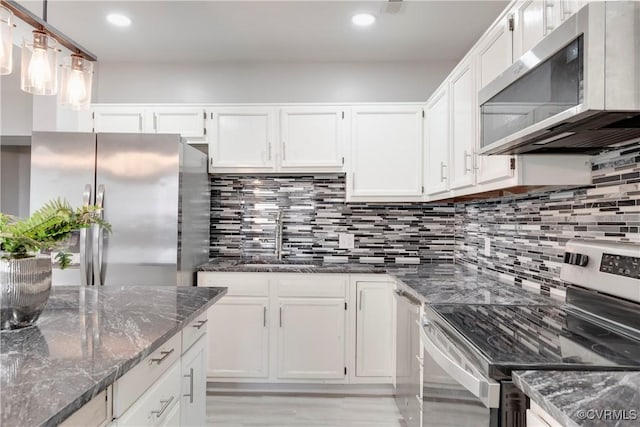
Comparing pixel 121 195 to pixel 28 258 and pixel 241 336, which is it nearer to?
pixel 241 336

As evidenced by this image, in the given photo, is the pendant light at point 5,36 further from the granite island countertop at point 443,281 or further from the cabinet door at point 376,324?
the cabinet door at point 376,324

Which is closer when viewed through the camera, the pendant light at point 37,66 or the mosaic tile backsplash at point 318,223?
the pendant light at point 37,66

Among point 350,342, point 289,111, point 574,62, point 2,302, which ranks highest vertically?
point 289,111

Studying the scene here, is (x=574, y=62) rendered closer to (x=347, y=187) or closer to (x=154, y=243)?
(x=347, y=187)

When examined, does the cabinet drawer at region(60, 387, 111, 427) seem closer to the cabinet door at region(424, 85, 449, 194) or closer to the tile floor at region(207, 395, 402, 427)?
the tile floor at region(207, 395, 402, 427)

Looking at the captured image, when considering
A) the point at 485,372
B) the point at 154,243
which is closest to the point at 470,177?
the point at 485,372

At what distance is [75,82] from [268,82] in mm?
1949

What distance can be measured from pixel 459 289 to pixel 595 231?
0.67 metres

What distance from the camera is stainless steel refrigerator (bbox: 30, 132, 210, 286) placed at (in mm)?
2500

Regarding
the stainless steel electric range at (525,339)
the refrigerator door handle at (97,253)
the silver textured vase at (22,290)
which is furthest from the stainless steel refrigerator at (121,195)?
the stainless steel electric range at (525,339)

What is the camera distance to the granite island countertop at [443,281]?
1779mm

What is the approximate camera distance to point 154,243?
2.50m

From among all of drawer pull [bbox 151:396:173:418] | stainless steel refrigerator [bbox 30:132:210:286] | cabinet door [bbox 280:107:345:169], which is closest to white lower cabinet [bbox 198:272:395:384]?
stainless steel refrigerator [bbox 30:132:210:286]

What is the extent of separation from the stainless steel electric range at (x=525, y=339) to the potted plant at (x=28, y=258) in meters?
1.27
